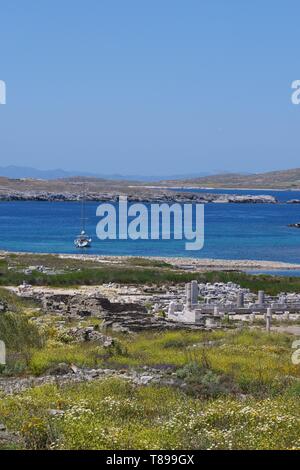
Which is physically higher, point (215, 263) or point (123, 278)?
point (123, 278)

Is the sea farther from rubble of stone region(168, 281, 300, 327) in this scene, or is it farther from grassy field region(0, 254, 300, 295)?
rubble of stone region(168, 281, 300, 327)

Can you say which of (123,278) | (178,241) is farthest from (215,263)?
(178,241)

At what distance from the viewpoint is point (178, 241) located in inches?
3580

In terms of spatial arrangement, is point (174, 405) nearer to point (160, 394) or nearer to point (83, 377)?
point (160, 394)

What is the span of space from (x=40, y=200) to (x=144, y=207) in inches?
1725

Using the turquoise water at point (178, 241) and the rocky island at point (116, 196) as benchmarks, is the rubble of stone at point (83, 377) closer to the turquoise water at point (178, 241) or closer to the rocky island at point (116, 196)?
the turquoise water at point (178, 241)

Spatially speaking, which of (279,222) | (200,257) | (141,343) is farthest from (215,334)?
(279,222)

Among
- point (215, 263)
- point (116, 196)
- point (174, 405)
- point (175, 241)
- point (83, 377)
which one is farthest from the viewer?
point (116, 196)

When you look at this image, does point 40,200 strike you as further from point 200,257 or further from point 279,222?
point 200,257

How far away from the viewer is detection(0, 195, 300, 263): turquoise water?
7661 centimetres

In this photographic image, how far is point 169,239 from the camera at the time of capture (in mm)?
93375

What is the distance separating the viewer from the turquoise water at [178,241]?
76613 mm

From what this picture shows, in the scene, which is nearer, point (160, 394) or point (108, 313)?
point (160, 394)

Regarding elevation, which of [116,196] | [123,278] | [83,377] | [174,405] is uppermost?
[174,405]
